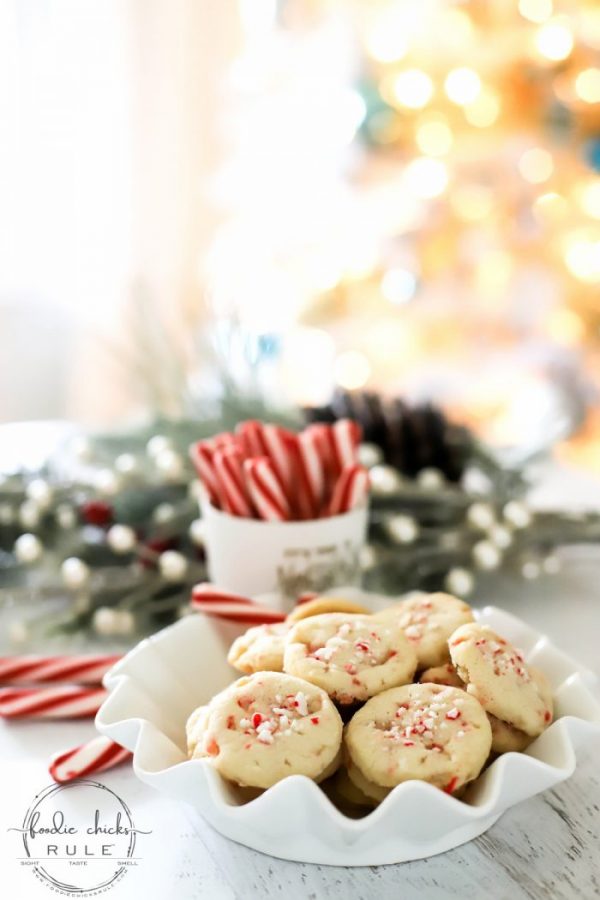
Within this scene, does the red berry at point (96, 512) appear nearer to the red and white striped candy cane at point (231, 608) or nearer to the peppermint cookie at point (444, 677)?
the red and white striped candy cane at point (231, 608)

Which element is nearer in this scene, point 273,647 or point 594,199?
point 273,647

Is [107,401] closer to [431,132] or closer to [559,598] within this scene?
[431,132]

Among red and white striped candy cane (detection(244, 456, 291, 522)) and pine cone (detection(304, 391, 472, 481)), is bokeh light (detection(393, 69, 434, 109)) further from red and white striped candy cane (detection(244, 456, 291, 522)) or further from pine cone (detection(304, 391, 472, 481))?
red and white striped candy cane (detection(244, 456, 291, 522))

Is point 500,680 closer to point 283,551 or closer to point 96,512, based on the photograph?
point 283,551

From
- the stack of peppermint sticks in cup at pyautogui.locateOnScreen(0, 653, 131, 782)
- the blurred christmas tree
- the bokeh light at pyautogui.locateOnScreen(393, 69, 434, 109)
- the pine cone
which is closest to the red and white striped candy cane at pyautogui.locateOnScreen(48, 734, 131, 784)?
the stack of peppermint sticks in cup at pyautogui.locateOnScreen(0, 653, 131, 782)

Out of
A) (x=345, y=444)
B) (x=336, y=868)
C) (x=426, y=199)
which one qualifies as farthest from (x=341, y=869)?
(x=426, y=199)

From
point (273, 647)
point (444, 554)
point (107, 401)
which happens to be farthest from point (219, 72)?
point (273, 647)
